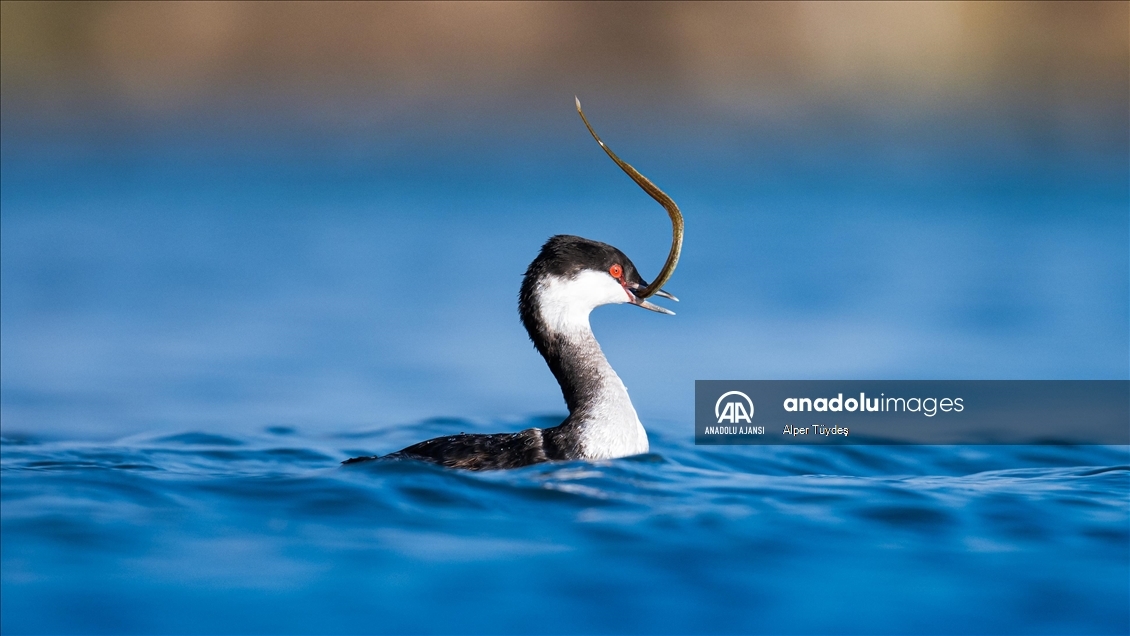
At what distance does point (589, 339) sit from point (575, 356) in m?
0.14

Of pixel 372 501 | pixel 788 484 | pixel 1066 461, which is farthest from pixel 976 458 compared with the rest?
pixel 372 501

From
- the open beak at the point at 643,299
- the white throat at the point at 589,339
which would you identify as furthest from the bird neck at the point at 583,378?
the open beak at the point at 643,299

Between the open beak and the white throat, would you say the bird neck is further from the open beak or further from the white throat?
the open beak

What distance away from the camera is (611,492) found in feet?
Answer: 20.3

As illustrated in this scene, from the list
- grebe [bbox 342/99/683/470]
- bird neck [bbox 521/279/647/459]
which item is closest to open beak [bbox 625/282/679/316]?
grebe [bbox 342/99/683/470]

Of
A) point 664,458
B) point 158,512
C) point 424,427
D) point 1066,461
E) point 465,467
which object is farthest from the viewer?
point 424,427

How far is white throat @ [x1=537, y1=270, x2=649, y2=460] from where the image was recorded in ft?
22.3

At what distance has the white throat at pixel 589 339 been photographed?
22.3ft

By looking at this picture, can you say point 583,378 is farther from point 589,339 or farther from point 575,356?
point 589,339

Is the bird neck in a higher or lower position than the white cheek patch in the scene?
lower

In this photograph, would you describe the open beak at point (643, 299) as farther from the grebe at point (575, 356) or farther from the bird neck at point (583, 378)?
the bird neck at point (583, 378)

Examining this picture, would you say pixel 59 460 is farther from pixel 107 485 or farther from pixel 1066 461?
pixel 1066 461

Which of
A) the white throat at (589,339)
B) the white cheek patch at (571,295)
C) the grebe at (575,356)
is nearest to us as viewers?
the grebe at (575,356)

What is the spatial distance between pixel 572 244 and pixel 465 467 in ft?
4.51
